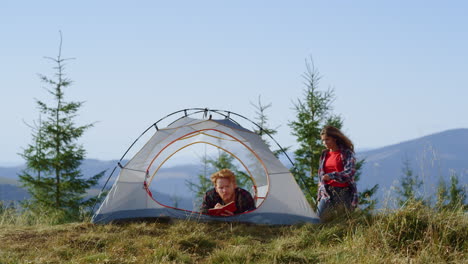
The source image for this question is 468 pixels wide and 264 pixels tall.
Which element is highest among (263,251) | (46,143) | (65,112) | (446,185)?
(65,112)

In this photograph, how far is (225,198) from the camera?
7.67 metres

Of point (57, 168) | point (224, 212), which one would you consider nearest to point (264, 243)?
point (224, 212)

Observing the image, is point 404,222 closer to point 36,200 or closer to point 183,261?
point 183,261

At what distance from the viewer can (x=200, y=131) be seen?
8562mm

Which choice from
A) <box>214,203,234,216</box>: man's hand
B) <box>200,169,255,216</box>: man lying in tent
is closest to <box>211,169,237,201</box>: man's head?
<box>200,169,255,216</box>: man lying in tent

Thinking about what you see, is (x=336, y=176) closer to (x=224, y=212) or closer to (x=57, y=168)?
(x=224, y=212)

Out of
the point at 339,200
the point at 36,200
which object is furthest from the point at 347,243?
the point at 36,200

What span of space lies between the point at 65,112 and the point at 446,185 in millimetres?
10540

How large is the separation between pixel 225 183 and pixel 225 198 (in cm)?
28

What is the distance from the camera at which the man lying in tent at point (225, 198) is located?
7559 millimetres

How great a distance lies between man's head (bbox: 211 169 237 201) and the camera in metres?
7.53

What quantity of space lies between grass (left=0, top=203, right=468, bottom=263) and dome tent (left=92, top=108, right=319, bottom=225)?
69cm

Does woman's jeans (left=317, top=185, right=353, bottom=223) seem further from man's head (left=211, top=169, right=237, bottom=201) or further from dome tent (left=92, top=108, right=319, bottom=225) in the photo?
man's head (left=211, top=169, right=237, bottom=201)

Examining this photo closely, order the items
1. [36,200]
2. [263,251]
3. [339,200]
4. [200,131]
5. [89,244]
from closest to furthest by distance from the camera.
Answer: [263,251], [89,244], [339,200], [200,131], [36,200]
